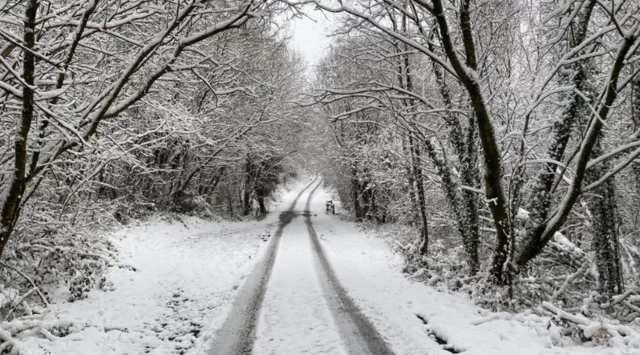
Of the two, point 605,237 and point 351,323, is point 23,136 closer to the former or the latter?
point 351,323

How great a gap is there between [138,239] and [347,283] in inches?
353

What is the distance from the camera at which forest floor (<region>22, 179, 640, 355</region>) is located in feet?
Result: 20.3

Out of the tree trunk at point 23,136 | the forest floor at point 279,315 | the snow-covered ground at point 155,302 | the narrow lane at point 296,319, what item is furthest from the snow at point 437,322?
the tree trunk at point 23,136

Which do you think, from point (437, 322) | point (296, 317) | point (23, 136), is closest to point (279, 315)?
point (296, 317)

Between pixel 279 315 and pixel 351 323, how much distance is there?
4.71 ft

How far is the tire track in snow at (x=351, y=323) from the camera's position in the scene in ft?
20.3

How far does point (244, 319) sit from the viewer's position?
7.68 m

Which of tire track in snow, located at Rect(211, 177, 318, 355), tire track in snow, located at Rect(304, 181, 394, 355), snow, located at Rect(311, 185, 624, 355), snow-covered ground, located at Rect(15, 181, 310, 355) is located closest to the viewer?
snow, located at Rect(311, 185, 624, 355)

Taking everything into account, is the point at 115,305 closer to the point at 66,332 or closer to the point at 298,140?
the point at 66,332

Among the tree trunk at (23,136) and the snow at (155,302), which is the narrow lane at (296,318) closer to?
the snow at (155,302)

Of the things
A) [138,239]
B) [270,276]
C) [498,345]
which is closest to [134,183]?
[138,239]

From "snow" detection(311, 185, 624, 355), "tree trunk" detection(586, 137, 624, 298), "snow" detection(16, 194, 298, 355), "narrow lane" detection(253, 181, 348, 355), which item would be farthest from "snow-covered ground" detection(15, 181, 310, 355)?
"tree trunk" detection(586, 137, 624, 298)

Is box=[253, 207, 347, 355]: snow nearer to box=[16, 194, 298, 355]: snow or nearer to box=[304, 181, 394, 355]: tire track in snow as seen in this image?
box=[304, 181, 394, 355]: tire track in snow

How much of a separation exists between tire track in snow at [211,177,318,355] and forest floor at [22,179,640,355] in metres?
0.02
